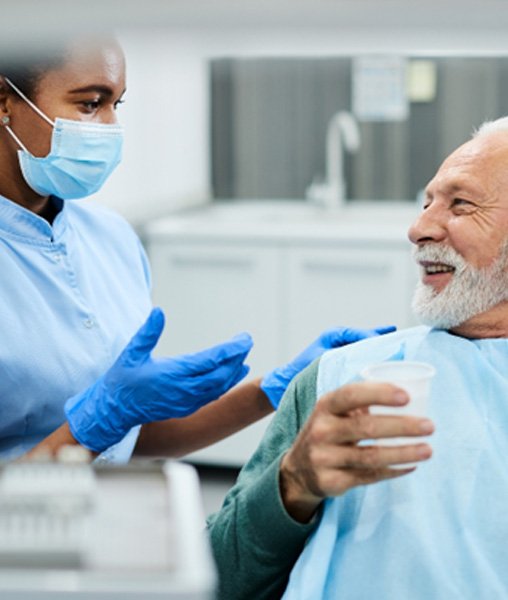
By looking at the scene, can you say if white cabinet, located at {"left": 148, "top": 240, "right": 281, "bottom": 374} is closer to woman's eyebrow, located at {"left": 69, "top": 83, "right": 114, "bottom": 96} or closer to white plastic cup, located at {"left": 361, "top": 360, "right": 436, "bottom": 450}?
woman's eyebrow, located at {"left": 69, "top": 83, "right": 114, "bottom": 96}

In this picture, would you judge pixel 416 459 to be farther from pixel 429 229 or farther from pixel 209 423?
pixel 209 423

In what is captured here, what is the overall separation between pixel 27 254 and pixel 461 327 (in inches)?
30.8

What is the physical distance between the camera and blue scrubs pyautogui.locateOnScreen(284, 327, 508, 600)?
1.35 m

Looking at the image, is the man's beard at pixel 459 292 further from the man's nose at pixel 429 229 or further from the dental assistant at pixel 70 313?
the dental assistant at pixel 70 313

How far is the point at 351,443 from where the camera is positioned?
1.13m

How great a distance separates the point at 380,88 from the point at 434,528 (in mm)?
3026

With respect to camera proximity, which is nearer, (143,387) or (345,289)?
(143,387)

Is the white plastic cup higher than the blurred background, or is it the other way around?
the white plastic cup

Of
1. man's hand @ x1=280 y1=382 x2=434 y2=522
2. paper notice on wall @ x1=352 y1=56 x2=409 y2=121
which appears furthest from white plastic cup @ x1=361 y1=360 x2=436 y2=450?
paper notice on wall @ x1=352 y1=56 x2=409 y2=121

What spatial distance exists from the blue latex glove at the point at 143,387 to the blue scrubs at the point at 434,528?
1.23 feet

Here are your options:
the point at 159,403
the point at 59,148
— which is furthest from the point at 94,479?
the point at 59,148

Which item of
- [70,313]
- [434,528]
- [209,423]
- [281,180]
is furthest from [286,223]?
[434,528]

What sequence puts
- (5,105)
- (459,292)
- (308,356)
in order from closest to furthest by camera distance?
1. (459,292)
2. (5,105)
3. (308,356)

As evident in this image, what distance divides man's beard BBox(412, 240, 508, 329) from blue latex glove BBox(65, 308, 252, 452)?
331mm
